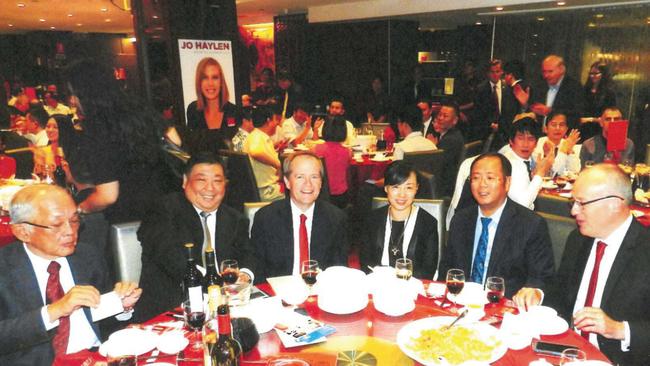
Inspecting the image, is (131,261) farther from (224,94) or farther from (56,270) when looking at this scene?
(224,94)

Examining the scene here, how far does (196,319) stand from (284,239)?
107cm

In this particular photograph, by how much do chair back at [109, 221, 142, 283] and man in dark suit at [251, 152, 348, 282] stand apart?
24.4 inches

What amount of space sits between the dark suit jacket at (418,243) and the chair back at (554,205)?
33.6 inches

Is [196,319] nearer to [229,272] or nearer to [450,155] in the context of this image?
[229,272]

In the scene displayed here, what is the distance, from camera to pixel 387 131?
250 inches

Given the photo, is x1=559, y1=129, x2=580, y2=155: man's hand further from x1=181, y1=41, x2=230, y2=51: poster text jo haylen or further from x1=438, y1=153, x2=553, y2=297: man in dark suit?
x1=181, y1=41, x2=230, y2=51: poster text jo haylen

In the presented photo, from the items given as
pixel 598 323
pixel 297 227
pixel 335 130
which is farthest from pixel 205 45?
pixel 598 323

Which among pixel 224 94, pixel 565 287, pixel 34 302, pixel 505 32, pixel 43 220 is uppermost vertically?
pixel 505 32

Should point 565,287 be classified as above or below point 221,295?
below

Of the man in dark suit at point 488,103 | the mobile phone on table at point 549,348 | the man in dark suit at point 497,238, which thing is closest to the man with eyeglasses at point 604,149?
the man in dark suit at point 497,238

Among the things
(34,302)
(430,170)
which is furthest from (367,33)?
(34,302)

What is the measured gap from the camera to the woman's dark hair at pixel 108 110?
2465 mm

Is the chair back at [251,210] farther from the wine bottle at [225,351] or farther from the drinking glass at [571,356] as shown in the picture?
the drinking glass at [571,356]

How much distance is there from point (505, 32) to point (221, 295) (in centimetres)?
877
